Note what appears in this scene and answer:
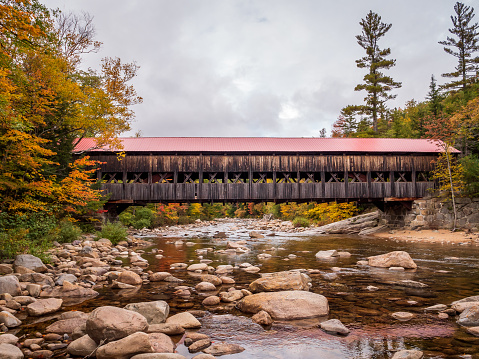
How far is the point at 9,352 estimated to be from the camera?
3.06 metres

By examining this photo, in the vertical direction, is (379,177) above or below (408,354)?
above

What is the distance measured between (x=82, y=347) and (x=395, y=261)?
782 cm

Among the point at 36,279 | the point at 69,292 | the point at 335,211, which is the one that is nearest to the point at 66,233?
the point at 36,279

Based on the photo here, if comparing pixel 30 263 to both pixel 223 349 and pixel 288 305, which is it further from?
pixel 288 305

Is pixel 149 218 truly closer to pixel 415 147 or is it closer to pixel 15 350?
pixel 415 147

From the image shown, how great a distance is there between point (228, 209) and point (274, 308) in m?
60.7

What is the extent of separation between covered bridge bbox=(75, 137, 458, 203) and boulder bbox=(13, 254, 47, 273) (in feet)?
36.0

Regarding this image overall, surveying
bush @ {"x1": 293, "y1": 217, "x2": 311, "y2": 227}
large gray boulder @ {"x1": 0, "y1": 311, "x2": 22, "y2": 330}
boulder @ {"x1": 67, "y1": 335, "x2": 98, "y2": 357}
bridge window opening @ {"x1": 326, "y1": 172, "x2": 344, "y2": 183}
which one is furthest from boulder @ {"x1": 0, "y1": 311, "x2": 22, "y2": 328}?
bush @ {"x1": 293, "y1": 217, "x2": 311, "y2": 227}

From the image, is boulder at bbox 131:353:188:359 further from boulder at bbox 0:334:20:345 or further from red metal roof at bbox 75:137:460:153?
red metal roof at bbox 75:137:460:153

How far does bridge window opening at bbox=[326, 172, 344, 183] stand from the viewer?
19.1 m

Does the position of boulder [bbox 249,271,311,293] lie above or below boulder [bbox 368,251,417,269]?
above

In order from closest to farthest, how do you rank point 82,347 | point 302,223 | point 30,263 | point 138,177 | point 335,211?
point 82,347 < point 30,263 < point 138,177 < point 335,211 < point 302,223

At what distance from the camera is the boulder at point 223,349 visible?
343 centimetres

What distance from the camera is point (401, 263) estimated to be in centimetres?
830
